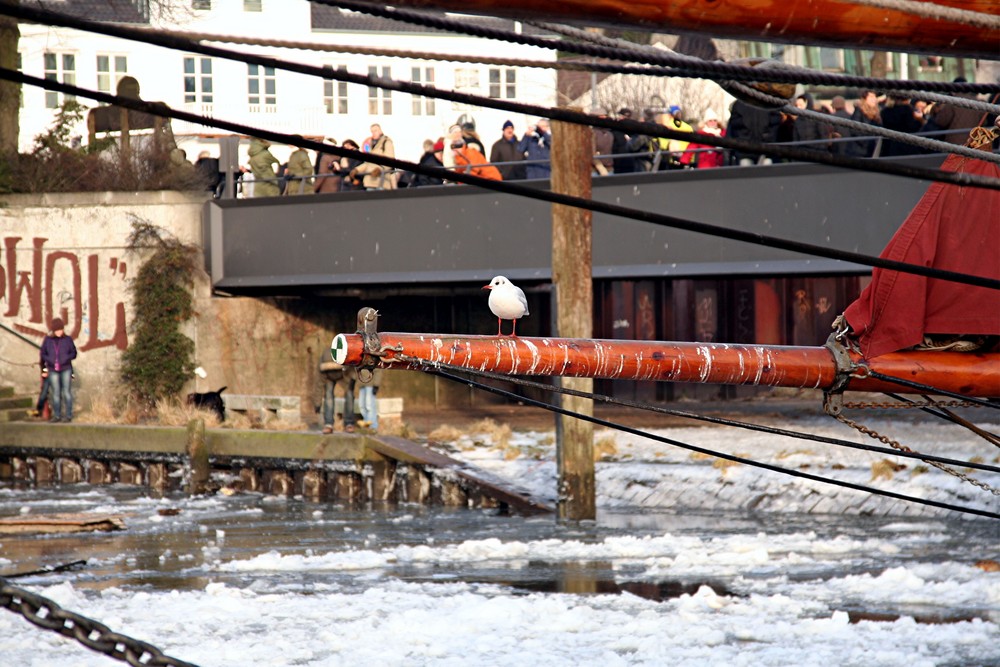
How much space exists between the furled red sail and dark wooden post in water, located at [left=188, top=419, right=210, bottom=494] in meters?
15.7

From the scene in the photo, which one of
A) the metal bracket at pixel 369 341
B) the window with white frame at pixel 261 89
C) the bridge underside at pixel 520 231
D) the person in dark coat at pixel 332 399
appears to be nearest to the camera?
the metal bracket at pixel 369 341

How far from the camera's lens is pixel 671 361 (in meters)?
6.62

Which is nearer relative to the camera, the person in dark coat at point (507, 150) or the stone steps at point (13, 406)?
the person in dark coat at point (507, 150)

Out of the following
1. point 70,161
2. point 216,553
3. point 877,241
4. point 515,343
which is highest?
point 70,161

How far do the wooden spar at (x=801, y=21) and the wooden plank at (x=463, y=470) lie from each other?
13.4 m

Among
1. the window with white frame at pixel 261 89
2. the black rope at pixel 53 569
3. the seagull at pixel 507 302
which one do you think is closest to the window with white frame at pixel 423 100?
the window with white frame at pixel 261 89

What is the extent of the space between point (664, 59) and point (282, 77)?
119ft

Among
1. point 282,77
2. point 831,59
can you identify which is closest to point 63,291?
point 282,77

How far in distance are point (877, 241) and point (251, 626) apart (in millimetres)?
10461

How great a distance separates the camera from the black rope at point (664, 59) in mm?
3725

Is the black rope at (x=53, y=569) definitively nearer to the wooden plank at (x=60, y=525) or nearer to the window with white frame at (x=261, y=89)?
the wooden plank at (x=60, y=525)

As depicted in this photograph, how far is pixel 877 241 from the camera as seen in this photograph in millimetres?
17922

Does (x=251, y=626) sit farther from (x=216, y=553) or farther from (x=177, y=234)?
(x=177, y=234)

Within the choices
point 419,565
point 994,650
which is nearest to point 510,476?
point 419,565
